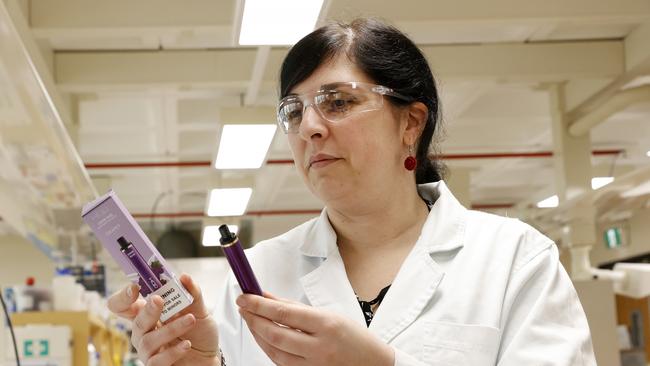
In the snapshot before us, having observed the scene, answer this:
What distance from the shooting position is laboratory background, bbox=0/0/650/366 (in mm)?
4660

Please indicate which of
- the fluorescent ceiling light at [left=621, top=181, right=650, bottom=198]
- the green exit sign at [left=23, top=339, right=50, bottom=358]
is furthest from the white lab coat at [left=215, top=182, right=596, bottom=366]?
the fluorescent ceiling light at [left=621, top=181, right=650, bottom=198]

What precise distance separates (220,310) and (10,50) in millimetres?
1776

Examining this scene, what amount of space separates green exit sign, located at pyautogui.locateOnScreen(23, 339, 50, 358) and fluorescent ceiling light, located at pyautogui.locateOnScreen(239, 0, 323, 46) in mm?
2429

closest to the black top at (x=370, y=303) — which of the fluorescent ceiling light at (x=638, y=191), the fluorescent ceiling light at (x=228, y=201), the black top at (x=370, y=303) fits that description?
the black top at (x=370, y=303)

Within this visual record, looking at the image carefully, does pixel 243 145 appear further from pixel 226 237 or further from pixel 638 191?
pixel 226 237

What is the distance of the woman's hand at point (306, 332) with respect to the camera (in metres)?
1.26

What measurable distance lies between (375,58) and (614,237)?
1018 centimetres

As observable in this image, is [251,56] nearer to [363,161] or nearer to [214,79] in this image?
[214,79]

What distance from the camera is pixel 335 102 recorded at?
5.29 feet

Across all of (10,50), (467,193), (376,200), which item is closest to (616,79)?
(467,193)

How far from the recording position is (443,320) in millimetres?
1561

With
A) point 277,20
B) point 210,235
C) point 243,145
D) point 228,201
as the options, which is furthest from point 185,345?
point 210,235

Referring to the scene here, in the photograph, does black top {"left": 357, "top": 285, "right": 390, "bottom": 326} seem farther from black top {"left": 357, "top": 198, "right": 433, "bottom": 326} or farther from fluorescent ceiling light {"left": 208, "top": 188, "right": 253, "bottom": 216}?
fluorescent ceiling light {"left": 208, "top": 188, "right": 253, "bottom": 216}

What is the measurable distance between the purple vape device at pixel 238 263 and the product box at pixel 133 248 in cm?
17
